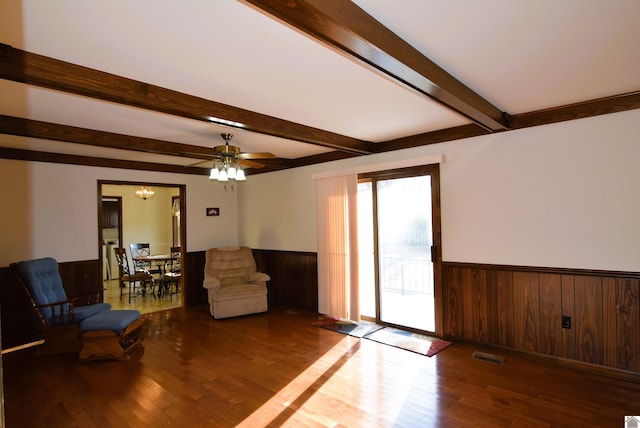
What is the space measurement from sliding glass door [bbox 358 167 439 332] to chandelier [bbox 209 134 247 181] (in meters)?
1.82

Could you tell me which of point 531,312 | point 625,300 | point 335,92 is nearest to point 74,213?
point 335,92

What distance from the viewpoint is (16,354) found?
4.09 meters

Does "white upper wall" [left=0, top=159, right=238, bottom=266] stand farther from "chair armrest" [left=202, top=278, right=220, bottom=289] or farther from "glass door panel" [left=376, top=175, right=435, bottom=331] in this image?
"glass door panel" [left=376, top=175, right=435, bottom=331]

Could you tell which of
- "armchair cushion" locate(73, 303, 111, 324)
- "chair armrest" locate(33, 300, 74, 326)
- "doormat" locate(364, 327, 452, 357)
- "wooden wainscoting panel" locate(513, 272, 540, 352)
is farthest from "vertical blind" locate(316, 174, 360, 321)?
"chair armrest" locate(33, 300, 74, 326)

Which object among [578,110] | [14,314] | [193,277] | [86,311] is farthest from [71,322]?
[578,110]

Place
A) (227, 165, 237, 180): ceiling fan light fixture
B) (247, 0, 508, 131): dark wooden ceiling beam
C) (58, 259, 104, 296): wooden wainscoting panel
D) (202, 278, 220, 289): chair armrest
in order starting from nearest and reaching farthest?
(247, 0, 508, 131): dark wooden ceiling beam
(227, 165, 237, 180): ceiling fan light fixture
(58, 259, 104, 296): wooden wainscoting panel
(202, 278, 220, 289): chair armrest

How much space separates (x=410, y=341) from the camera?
13.6ft

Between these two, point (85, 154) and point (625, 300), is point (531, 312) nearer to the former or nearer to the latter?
point (625, 300)

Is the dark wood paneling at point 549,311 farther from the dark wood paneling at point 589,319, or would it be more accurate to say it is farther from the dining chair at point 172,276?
the dining chair at point 172,276

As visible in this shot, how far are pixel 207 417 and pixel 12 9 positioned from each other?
110 inches

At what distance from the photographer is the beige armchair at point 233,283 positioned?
17.2 ft

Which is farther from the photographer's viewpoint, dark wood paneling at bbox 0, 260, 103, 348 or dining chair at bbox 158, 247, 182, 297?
dining chair at bbox 158, 247, 182, 297

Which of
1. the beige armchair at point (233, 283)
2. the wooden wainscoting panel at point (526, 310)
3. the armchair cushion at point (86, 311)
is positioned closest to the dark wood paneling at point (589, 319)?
the wooden wainscoting panel at point (526, 310)

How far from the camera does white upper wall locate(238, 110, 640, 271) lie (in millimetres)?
3152
